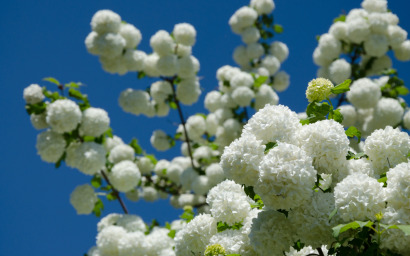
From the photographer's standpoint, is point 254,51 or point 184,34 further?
point 254,51

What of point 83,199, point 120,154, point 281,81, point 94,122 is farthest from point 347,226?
point 281,81

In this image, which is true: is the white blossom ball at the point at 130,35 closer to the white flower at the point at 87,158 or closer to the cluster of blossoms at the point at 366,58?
the white flower at the point at 87,158

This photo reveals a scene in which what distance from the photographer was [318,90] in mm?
2293

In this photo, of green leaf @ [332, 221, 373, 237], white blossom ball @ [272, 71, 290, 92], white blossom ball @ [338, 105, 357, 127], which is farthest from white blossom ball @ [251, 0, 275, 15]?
green leaf @ [332, 221, 373, 237]

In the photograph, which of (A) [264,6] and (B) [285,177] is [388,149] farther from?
(A) [264,6]

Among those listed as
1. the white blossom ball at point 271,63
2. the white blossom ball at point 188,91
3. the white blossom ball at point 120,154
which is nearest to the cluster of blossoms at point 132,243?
the white blossom ball at point 120,154

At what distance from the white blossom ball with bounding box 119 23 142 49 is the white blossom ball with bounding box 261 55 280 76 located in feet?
7.87

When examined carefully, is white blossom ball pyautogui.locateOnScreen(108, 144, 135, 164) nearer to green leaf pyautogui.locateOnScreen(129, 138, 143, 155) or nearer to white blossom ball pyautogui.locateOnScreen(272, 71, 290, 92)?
green leaf pyautogui.locateOnScreen(129, 138, 143, 155)

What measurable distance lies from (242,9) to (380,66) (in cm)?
263

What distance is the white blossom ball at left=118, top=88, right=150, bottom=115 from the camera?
661 centimetres

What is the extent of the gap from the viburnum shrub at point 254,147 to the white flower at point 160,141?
0.03 meters

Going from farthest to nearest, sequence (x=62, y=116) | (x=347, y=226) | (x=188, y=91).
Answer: (x=188, y=91)
(x=62, y=116)
(x=347, y=226)

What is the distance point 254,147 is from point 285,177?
0.78 feet

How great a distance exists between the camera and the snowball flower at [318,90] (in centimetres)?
229
